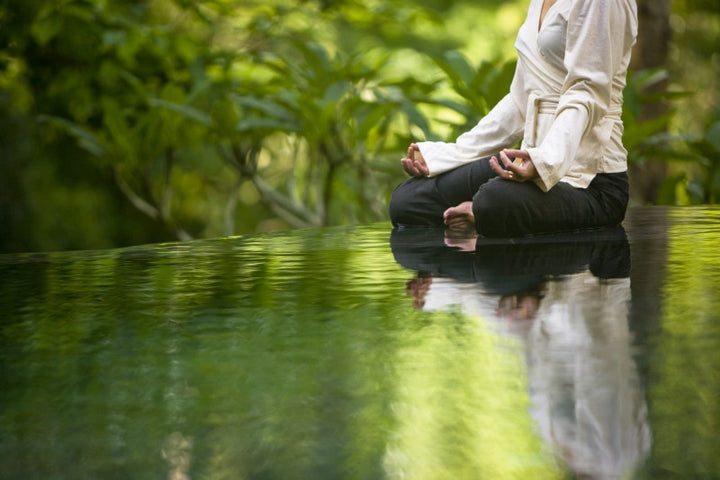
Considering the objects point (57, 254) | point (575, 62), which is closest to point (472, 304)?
point (575, 62)

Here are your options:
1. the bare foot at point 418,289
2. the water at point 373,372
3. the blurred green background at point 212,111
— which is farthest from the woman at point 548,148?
the blurred green background at point 212,111

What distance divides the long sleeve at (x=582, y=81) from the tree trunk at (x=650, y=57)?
214cm

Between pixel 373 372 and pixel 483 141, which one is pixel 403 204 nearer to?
pixel 483 141

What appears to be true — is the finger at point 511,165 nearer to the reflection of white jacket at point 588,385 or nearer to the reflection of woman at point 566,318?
the reflection of woman at point 566,318

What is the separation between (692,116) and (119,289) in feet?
28.7

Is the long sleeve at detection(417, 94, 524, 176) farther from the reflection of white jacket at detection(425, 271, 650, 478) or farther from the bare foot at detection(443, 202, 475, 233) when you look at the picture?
the reflection of white jacket at detection(425, 271, 650, 478)

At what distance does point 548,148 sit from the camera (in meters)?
1.74

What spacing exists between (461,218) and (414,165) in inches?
7.9

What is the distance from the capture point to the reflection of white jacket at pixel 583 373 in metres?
0.67

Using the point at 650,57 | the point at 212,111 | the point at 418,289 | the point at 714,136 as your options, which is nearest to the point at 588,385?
the point at 418,289

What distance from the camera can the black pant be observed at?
5.99 feet

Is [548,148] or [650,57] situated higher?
[650,57]

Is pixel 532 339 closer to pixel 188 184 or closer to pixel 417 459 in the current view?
pixel 417 459

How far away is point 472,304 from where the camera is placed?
3.92ft
